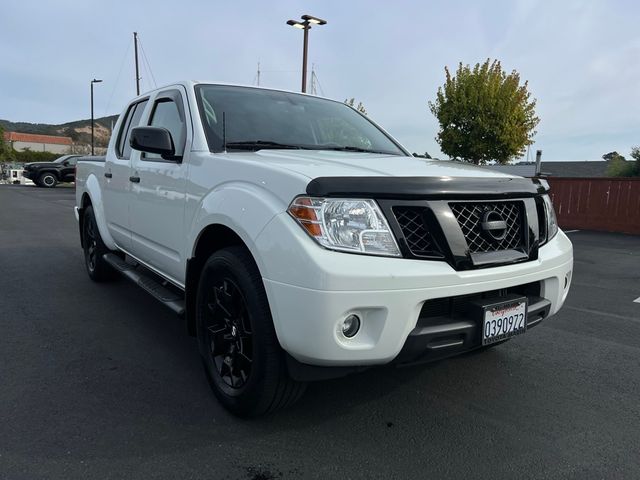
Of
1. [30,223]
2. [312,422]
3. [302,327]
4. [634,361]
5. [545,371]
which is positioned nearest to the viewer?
[302,327]

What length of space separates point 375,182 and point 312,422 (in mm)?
1307

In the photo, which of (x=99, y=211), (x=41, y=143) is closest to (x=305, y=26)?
(x=99, y=211)

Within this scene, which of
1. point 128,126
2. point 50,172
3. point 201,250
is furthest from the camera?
point 50,172

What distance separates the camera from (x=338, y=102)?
14.2ft

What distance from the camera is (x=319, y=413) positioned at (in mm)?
2748

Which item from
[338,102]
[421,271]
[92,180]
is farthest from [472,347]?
[92,180]

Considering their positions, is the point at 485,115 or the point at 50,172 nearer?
the point at 485,115

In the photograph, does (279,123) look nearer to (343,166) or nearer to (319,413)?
(343,166)

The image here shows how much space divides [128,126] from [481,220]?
3.53 meters

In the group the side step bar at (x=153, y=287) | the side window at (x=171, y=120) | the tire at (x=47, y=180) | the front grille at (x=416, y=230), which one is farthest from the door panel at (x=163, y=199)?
the tire at (x=47, y=180)

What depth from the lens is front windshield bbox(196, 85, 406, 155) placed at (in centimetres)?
322

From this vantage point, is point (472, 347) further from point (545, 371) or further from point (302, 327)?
point (545, 371)

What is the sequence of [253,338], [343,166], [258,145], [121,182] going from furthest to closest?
[121,182] → [258,145] → [343,166] → [253,338]

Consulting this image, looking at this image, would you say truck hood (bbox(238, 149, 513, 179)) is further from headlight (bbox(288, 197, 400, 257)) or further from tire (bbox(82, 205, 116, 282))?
tire (bbox(82, 205, 116, 282))
